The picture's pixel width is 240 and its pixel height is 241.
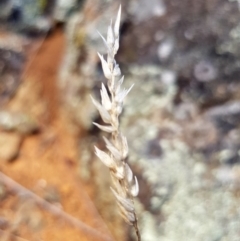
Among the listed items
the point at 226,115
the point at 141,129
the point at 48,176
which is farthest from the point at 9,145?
the point at 226,115

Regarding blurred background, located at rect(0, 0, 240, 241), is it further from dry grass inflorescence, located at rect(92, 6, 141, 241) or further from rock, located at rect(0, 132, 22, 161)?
dry grass inflorescence, located at rect(92, 6, 141, 241)

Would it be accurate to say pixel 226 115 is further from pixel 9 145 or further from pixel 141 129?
pixel 9 145

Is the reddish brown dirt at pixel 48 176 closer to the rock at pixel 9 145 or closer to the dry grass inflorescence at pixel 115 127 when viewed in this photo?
the rock at pixel 9 145


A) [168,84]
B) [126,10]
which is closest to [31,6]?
[126,10]

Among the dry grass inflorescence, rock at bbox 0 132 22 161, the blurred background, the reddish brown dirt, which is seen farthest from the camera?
rock at bbox 0 132 22 161

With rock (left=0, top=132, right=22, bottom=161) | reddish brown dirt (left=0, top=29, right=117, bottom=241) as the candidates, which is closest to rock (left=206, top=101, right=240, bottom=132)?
reddish brown dirt (left=0, top=29, right=117, bottom=241)

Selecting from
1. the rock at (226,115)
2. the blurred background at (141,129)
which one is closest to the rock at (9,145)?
the blurred background at (141,129)
